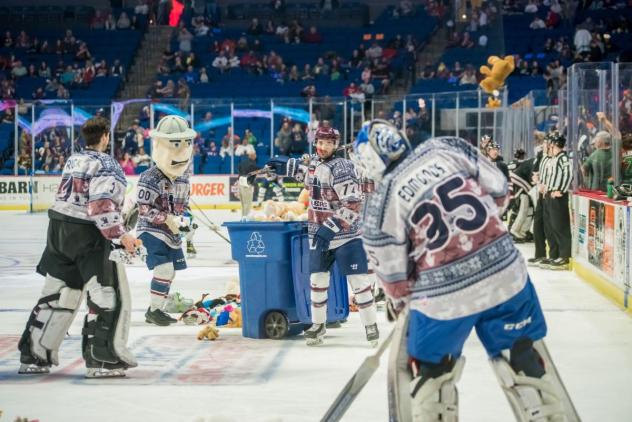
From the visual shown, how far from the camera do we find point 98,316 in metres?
6.29

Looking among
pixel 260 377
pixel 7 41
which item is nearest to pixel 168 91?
pixel 7 41

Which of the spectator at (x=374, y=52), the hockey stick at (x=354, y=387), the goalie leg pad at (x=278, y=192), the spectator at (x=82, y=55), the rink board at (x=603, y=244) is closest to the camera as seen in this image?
the hockey stick at (x=354, y=387)

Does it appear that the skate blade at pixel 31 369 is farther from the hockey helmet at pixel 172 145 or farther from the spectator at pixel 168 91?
the spectator at pixel 168 91

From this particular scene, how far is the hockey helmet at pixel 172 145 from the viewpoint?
27.0ft

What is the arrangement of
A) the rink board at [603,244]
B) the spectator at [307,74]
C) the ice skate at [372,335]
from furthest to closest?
the spectator at [307,74] → the rink board at [603,244] → the ice skate at [372,335]

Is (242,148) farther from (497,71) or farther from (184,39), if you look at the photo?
(184,39)

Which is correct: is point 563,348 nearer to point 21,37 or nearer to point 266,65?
point 266,65

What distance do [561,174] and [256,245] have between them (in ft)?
18.2

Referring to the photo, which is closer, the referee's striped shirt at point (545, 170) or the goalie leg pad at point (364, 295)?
the goalie leg pad at point (364, 295)

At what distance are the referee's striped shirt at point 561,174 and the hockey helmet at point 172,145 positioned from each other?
526cm

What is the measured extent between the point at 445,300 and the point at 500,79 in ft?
51.0

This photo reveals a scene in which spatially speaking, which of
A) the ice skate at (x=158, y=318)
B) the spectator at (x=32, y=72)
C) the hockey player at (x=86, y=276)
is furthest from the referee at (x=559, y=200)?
the spectator at (x=32, y=72)

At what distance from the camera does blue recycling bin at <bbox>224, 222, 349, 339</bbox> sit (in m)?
7.64

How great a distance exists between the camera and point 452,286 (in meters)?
3.91
